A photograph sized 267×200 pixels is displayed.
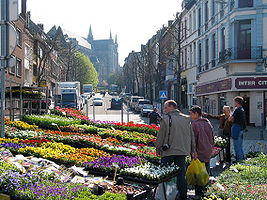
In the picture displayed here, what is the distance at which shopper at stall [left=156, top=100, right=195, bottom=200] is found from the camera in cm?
741

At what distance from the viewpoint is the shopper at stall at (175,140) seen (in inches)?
292

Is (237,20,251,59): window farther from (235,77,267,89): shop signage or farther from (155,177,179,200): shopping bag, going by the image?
(155,177,179,200): shopping bag

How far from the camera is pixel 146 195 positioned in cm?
611

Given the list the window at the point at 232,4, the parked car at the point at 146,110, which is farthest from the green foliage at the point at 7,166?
the parked car at the point at 146,110

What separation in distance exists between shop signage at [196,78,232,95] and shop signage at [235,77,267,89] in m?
0.76

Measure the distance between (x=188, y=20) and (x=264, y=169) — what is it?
41438mm

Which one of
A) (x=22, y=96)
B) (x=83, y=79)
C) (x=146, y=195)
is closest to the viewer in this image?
(x=146, y=195)

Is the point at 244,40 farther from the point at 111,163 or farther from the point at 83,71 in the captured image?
the point at 83,71

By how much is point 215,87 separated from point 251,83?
5306mm

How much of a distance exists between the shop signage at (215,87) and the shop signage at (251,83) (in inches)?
29.8

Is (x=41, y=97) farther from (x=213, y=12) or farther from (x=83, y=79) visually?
(x=83, y=79)

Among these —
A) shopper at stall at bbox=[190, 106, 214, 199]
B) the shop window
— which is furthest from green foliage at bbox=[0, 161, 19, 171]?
the shop window

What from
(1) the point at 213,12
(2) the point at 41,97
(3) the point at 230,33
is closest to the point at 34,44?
(1) the point at 213,12

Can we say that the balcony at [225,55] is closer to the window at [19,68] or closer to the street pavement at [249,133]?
the street pavement at [249,133]
